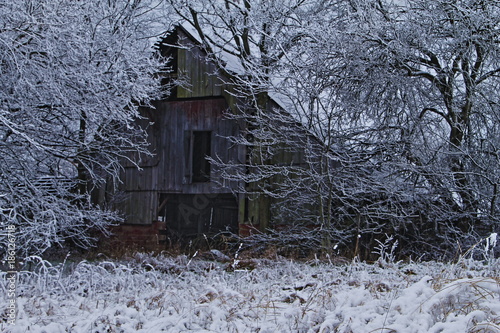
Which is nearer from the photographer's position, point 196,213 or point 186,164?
point 186,164

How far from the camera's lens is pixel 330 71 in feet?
37.3

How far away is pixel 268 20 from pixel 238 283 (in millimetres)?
8520

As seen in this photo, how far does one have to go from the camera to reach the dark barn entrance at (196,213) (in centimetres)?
1645

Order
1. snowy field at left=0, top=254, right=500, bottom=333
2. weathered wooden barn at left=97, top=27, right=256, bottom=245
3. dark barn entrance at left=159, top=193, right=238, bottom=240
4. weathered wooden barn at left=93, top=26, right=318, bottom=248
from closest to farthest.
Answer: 1. snowy field at left=0, top=254, right=500, bottom=333
2. weathered wooden barn at left=93, top=26, right=318, bottom=248
3. weathered wooden barn at left=97, top=27, right=256, bottom=245
4. dark barn entrance at left=159, top=193, right=238, bottom=240

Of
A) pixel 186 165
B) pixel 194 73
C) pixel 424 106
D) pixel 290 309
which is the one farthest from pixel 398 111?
pixel 290 309

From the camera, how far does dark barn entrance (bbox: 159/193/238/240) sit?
54.0 feet

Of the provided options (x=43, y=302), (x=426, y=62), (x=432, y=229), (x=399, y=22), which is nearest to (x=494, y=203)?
(x=432, y=229)

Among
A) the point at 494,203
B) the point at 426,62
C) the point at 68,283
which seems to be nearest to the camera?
the point at 68,283

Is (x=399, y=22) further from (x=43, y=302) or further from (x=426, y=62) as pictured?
(x=43, y=302)

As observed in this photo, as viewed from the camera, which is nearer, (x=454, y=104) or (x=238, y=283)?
(x=238, y=283)

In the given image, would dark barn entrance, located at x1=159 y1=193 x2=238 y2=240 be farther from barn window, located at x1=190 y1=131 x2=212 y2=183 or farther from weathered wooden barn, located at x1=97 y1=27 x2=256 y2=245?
barn window, located at x1=190 y1=131 x2=212 y2=183

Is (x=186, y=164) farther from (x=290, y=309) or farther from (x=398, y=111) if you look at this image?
(x=290, y=309)

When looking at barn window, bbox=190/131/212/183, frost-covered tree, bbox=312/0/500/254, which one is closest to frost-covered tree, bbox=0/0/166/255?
frost-covered tree, bbox=312/0/500/254

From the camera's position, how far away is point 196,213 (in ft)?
55.3
